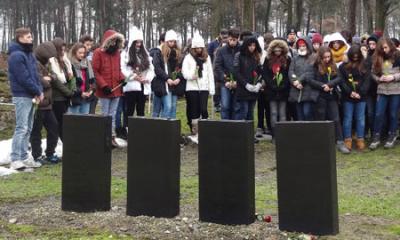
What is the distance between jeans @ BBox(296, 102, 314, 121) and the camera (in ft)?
36.2

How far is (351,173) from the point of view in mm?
9242

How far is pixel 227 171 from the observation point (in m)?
6.08

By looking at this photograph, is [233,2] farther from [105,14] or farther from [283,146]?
[283,146]

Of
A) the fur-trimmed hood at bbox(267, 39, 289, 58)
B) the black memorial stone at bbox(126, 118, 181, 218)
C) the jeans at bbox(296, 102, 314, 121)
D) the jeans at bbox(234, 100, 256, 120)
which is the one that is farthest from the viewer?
the jeans at bbox(234, 100, 256, 120)

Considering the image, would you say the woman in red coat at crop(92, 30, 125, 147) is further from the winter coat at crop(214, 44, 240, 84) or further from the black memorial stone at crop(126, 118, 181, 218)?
the black memorial stone at crop(126, 118, 181, 218)

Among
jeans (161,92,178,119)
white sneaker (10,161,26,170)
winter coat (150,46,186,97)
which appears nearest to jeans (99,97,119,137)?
winter coat (150,46,186,97)

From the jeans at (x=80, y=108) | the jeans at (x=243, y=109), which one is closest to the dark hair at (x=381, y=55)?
the jeans at (x=243, y=109)

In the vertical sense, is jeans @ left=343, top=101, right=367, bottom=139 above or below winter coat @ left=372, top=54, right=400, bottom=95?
below

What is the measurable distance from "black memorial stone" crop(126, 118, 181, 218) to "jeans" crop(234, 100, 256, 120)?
17.1ft

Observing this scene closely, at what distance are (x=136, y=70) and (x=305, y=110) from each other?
3.07 metres

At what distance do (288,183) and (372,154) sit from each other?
5283 mm

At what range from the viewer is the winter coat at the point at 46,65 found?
9953mm

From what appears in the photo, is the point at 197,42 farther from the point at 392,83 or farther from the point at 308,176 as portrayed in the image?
the point at 308,176

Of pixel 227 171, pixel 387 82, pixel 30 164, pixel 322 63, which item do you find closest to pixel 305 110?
pixel 322 63
